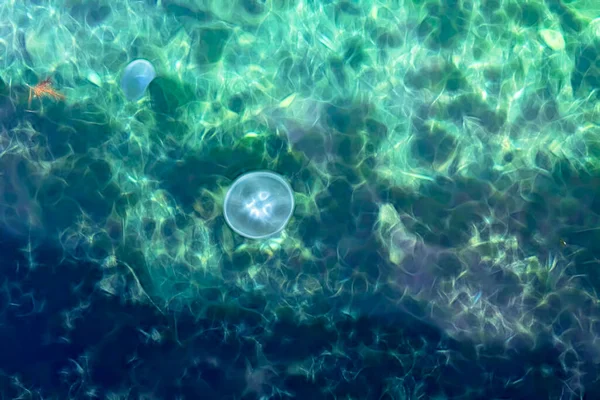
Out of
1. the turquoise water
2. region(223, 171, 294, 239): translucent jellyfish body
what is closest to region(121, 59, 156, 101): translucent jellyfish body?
the turquoise water

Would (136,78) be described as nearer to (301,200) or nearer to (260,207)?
(260,207)

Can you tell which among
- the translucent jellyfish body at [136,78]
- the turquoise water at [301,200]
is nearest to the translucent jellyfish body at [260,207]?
the turquoise water at [301,200]

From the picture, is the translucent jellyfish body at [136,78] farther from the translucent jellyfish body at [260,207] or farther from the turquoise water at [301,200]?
the translucent jellyfish body at [260,207]

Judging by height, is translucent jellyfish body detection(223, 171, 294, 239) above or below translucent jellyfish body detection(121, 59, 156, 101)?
below

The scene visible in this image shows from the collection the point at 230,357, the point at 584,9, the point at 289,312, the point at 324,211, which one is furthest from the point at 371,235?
the point at 584,9

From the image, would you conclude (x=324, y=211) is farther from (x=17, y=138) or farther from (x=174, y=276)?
(x=17, y=138)

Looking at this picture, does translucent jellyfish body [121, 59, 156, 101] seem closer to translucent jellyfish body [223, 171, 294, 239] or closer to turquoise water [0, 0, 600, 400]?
turquoise water [0, 0, 600, 400]
